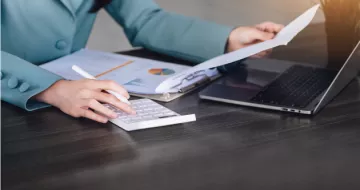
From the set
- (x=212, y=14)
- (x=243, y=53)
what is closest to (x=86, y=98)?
(x=243, y=53)

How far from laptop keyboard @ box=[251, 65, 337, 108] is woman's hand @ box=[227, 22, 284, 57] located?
0.09m

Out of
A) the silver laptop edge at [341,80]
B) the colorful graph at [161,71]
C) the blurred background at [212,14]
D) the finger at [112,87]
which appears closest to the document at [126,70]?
the colorful graph at [161,71]

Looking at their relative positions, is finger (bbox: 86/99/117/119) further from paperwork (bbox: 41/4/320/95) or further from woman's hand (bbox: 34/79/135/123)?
paperwork (bbox: 41/4/320/95)

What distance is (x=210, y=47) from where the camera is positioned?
1262mm

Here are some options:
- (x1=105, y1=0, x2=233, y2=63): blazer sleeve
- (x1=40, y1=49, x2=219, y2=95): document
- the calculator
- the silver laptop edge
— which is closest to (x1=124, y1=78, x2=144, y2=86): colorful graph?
(x1=40, y1=49, x2=219, y2=95): document

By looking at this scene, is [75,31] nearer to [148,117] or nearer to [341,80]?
[148,117]

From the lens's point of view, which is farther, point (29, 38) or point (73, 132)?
point (29, 38)

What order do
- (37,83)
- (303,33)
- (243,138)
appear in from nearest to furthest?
(243,138)
(37,83)
(303,33)

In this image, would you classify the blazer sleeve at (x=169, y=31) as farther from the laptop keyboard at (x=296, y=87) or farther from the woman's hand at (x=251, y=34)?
the laptop keyboard at (x=296, y=87)

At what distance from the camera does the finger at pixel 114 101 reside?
938 millimetres

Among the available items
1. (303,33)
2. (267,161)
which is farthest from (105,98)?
A: (303,33)

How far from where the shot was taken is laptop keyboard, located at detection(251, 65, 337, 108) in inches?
39.2

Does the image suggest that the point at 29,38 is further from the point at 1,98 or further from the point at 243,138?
the point at 243,138

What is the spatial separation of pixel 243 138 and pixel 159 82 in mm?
293
